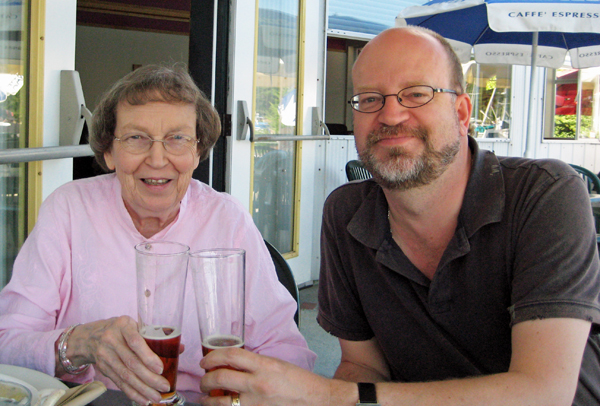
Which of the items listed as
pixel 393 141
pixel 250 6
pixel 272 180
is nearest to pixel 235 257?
pixel 393 141

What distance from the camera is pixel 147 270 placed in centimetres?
92

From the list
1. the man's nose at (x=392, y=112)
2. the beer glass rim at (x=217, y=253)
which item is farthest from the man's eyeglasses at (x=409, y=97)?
the beer glass rim at (x=217, y=253)

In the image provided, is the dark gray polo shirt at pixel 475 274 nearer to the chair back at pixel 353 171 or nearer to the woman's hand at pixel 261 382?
the woman's hand at pixel 261 382

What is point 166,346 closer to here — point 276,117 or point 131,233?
point 131,233

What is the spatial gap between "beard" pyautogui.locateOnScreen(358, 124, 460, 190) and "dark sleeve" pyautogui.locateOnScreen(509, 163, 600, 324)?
0.21 meters

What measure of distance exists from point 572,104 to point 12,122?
343 inches

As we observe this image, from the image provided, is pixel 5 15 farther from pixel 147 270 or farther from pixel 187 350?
pixel 147 270

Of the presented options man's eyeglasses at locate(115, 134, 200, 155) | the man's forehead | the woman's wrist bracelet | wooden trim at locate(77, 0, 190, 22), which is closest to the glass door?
man's eyeglasses at locate(115, 134, 200, 155)

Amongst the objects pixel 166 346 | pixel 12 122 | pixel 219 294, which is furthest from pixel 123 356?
pixel 12 122

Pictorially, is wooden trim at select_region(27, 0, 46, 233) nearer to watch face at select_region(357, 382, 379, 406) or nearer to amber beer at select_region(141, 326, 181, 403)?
amber beer at select_region(141, 326, 181, 403)

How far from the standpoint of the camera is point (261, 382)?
100cm

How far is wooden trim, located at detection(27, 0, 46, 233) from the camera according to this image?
2.34m

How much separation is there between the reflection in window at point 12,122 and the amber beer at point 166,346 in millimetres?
1689

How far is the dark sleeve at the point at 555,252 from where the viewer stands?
1.19 meters
